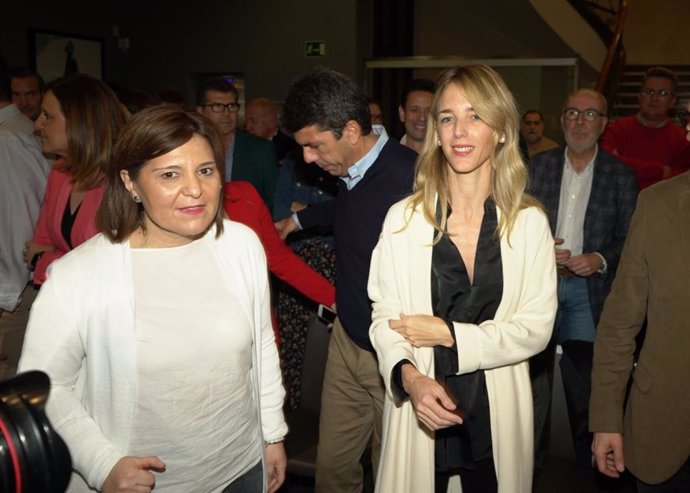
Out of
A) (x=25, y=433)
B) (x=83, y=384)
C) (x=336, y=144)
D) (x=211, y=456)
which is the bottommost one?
(x=211, y=456)

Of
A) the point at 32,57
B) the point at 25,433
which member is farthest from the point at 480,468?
the point at 32,57

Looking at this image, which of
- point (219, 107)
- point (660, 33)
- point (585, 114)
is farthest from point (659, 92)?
point (660, 33)

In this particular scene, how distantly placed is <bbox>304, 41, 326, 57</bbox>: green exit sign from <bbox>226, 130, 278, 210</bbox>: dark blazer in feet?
17.5

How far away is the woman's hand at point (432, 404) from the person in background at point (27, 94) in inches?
166

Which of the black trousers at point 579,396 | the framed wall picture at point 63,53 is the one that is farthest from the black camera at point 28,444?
the framed wall picture at point 63,53

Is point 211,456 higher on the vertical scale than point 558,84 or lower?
lower

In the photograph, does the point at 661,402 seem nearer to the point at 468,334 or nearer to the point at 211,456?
the point at 468,334

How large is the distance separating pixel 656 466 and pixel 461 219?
85cm

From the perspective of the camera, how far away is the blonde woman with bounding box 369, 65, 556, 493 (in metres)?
1.86

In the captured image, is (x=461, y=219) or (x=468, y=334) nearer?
(x=468, y=334)

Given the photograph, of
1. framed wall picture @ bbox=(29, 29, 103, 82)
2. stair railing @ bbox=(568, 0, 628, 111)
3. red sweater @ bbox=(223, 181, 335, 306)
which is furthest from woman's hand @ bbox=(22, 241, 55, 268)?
stair railing @ bbox=(568, 0, 628, 111)

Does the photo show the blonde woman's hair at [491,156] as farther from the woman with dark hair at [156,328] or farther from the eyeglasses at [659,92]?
the eyeglasses at [659,92]

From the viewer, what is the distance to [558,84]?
8.05 metres

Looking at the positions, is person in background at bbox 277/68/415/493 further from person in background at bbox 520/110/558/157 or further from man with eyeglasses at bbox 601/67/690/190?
person in background at bbox 520/110/558/157
